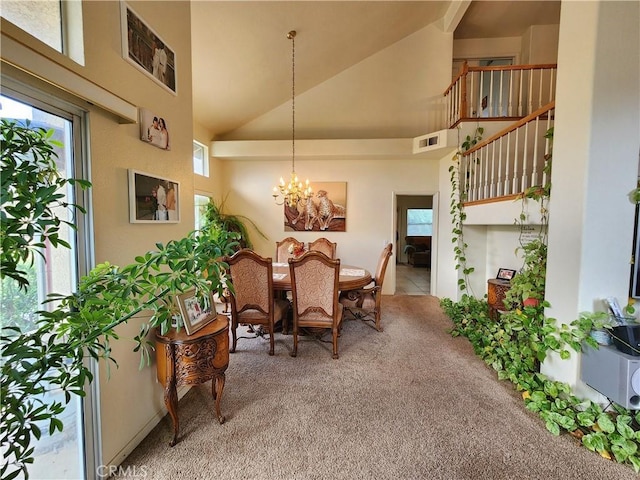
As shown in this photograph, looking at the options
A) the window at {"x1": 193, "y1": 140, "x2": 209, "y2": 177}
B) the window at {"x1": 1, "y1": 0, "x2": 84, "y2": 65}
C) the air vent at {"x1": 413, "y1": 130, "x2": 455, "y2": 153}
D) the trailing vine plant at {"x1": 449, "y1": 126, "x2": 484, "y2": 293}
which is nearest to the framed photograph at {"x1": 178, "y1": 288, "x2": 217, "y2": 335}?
the window at {"x1": 1, "y1": 0, "x2": 84, "y2": 65}

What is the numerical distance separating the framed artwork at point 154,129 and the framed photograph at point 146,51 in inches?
9.9

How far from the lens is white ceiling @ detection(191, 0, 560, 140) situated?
2.86m

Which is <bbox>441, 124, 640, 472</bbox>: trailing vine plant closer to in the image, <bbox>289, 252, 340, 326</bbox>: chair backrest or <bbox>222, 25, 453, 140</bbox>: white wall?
<bbox>289, 252, 340, 326</bbox>: chair backrest

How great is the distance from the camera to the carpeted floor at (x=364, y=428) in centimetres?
145

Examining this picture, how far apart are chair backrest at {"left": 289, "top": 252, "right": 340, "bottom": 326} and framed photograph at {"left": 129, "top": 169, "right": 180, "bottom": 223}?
1095 mm

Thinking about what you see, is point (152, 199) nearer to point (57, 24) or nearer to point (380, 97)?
point (57, 24)

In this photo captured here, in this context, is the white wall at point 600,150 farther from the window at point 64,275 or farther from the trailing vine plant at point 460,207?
the window at point 64,275

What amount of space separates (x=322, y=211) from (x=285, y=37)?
269cm

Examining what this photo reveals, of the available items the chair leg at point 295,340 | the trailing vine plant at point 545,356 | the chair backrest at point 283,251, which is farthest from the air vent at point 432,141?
the chair leg at point 295,340

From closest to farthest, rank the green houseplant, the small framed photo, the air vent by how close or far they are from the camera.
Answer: the green houseplant, the small framed photo, the air vent

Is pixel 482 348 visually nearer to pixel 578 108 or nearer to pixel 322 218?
pixel 578 108

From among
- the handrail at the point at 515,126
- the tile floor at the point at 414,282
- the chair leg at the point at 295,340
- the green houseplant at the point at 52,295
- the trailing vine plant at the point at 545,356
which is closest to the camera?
the green houseplant at the point at 52,295

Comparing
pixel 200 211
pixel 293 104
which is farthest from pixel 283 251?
pixel 293 104

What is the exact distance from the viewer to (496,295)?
10.6ft
